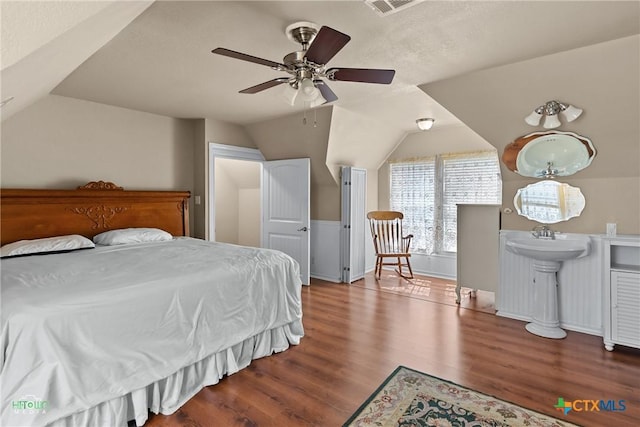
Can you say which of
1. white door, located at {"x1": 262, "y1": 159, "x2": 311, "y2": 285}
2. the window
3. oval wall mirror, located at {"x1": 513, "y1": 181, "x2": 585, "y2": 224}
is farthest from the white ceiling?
the window

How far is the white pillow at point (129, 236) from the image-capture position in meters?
3.47

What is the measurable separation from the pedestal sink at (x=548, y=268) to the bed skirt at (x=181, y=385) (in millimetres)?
2376

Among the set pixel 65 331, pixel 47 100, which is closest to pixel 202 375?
pixel 65 331

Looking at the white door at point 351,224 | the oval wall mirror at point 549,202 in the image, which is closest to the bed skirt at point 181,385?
the white door at point 351,224

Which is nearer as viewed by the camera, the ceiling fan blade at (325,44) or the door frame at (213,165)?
the ceiling fan blade at (325,44)

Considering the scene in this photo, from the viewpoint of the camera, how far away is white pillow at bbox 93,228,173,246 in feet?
11.4

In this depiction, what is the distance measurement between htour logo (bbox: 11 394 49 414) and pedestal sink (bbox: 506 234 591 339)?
12.3 feet

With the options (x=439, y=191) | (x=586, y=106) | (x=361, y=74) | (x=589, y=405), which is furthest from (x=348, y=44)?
(x=439, y=191)

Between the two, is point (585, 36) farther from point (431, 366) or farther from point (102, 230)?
point (102, 230)

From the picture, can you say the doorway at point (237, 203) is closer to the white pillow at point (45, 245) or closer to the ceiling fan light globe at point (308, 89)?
the white pillow at point (45, 245)

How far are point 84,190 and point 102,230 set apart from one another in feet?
1.58

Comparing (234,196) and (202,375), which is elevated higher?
(234,196)

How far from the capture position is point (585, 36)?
2291 mm

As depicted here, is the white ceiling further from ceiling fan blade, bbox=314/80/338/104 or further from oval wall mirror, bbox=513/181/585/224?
oval wall mirror, bbox=513/181/585/224
